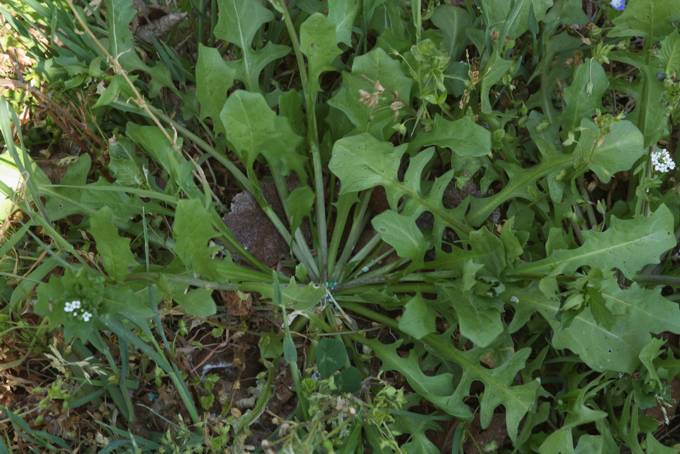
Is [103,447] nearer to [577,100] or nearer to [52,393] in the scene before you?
[52,393]

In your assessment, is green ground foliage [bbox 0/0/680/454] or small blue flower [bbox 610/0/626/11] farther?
small blue flower [bbox 610/0/626/11]

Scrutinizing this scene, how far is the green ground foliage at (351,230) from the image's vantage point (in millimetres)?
1797

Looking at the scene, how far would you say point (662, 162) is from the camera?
1975 millimetres

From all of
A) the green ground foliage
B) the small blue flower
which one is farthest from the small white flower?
the small blue flower

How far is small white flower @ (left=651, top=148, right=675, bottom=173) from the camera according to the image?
1.97 meters

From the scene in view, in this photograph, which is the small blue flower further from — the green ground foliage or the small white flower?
the small white flower

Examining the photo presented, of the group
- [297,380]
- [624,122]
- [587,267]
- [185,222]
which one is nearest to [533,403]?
[587,267]

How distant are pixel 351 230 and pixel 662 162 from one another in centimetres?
89

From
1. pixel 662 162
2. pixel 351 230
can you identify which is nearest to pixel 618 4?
pixel 662 162

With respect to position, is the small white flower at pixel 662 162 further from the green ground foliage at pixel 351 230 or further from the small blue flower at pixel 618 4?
the small blue flower at pixel 618 4

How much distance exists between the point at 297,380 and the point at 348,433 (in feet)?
0.64

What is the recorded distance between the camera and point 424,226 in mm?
2129

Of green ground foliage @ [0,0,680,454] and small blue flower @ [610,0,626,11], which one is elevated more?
small blue flower @ [610,0,626,11]

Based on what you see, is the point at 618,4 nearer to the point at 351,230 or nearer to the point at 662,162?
the point at 662,162
